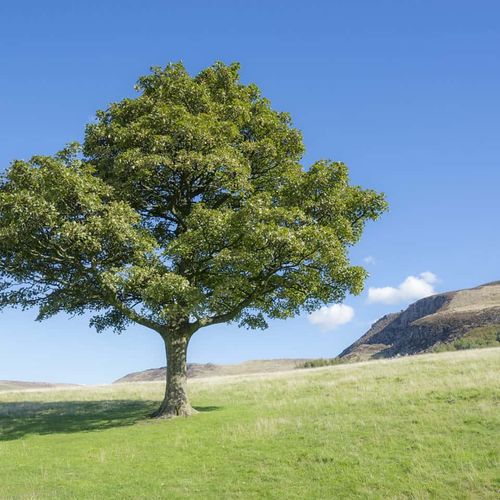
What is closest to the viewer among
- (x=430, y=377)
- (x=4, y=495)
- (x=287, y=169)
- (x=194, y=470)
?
(x=4, y=495)

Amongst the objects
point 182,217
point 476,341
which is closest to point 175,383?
point 182,217

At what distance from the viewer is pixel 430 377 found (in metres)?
34.7

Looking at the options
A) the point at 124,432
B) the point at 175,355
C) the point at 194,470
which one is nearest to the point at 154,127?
the point at 175,355

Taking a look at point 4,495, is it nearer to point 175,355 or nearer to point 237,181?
point 175,355

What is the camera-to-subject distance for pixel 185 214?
31.9 metres

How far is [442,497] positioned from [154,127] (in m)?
23.3

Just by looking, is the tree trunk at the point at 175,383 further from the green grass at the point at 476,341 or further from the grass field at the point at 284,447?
the green grass at the point at 476,341

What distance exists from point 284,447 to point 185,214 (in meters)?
16.7

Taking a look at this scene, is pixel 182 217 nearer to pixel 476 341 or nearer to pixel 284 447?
pixel 284 447

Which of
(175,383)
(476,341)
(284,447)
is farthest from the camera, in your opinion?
(476,341)

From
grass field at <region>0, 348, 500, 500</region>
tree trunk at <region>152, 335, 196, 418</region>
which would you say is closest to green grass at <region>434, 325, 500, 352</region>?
grass field at <region>0, 348, 500, 500</region>

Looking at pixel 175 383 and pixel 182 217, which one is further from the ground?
pixel 182 217

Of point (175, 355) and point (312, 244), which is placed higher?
point (312, 244)

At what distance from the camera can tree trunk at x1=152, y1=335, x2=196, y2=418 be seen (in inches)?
1147
